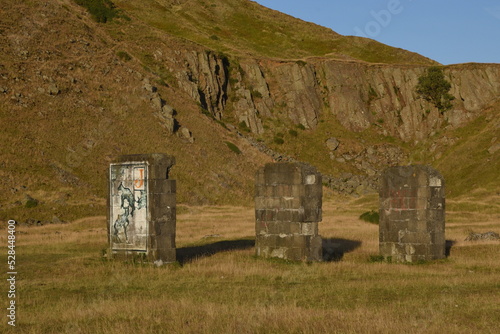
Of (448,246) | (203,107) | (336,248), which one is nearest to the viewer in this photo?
(336,248)

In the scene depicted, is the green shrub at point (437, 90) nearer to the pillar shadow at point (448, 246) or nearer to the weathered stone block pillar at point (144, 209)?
the pillar shadow at point (448, 246)

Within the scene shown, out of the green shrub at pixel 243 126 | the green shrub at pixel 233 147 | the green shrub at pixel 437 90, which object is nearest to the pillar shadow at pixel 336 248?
the green shrub at pixel 233 147

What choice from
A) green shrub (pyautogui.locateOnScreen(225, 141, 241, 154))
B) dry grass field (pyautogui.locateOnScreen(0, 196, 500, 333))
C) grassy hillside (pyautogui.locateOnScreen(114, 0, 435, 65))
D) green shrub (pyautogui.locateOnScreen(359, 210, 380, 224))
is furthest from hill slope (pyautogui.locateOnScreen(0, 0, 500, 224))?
dry grass field (pyautogui.locateOnScreen(0, 196, 500, 333))

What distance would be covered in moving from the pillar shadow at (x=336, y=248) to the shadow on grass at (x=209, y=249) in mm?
3792

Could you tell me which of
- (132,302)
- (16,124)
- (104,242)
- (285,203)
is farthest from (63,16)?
(132,302)

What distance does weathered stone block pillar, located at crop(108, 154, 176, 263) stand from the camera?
71.9ft

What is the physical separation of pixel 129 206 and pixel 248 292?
318 inches

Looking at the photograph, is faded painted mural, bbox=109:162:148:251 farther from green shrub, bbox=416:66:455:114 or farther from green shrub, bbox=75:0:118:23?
green shrub, bbox=416:66:455:114

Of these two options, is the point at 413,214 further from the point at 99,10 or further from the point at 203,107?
the point at 99,10

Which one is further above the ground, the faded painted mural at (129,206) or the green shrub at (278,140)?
the green shrub at (278,140)

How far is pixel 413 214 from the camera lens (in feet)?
78.1

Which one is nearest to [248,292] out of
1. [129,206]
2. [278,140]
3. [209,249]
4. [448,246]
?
[129,206]

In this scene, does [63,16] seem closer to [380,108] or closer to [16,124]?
[16,124]

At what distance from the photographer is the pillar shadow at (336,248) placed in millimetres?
24256
